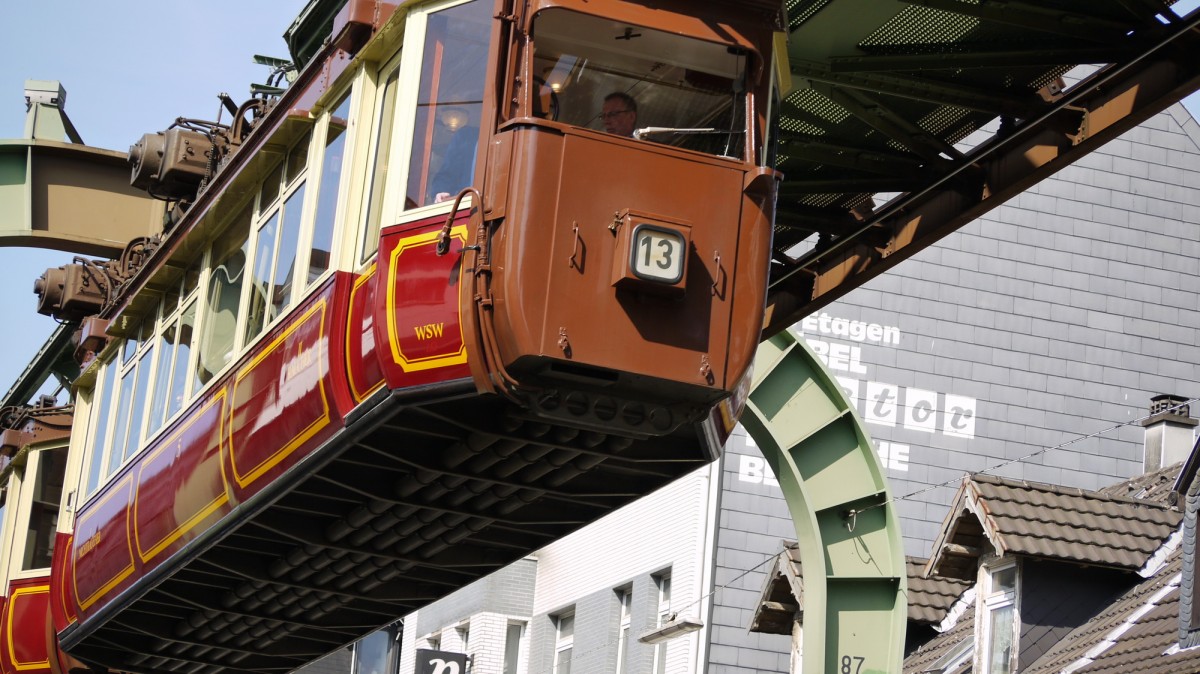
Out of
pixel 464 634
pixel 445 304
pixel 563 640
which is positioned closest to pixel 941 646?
pixel 563 640

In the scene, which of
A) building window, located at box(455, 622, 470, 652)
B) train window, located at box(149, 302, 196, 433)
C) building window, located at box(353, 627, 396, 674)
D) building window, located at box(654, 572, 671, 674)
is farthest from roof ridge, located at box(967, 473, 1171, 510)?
building window, located at box(353, 627, 396, 674)

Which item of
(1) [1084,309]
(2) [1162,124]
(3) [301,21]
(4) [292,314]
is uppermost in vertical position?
(2) [1162,124]

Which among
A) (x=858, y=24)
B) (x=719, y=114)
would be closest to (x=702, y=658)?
(x=858, y=24)

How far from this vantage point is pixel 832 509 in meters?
15.2

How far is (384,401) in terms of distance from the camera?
10.1m

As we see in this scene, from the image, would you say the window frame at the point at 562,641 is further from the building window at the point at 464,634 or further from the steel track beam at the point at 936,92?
the steel track beam at the point at 936,92

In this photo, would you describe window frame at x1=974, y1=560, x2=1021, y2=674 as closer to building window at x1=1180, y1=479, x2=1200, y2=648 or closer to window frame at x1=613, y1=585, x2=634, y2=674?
building window at x1=1180, y1=479, x2=1200, y2=648

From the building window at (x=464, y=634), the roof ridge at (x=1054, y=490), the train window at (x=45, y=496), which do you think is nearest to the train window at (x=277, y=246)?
the roof ridge at (x=1054, y=490)

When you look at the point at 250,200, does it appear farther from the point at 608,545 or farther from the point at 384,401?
the point at 608,545

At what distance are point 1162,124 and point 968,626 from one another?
37.3ft

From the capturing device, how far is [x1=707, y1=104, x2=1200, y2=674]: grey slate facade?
27078 mm

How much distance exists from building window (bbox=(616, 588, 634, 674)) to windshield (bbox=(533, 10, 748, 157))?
17368 millimetres

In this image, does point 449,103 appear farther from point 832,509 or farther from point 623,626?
point 623,626

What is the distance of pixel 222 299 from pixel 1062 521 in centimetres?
737
